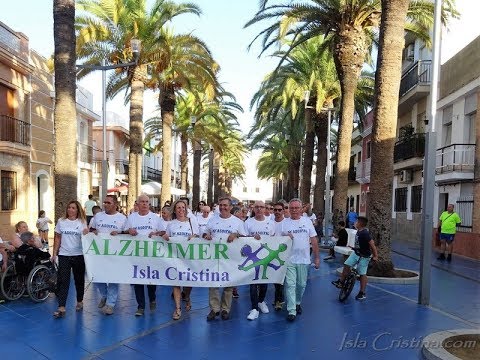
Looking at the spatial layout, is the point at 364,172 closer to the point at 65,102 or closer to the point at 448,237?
the point at 448,237

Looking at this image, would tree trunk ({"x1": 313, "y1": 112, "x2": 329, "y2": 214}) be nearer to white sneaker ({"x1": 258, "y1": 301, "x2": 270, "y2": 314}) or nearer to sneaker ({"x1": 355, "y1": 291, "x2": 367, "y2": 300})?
sneaker ({"x1": 355, "y1": 291, "x2": 367, "y2": 300})

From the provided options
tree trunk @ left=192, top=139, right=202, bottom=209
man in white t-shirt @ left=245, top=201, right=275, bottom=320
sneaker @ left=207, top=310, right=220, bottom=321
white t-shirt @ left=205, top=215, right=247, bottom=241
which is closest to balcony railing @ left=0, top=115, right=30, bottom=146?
tree trunk @ left=192, top=139, right=202, bottom=209

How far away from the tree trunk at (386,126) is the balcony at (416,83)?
11768mm

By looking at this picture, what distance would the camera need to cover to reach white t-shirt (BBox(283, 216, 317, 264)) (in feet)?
24.4

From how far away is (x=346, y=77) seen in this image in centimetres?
1694

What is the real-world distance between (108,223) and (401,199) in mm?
22294

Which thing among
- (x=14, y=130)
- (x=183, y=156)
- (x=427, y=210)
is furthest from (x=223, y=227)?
Answer: (x=183, y=156)

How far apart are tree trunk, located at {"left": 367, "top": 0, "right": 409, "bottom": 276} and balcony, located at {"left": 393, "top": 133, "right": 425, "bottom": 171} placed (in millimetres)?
11032

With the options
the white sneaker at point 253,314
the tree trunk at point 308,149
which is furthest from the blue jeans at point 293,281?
the tree trunk at point 308,149

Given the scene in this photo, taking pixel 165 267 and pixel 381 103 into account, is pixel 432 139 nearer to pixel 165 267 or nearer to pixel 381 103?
pixel 381 103

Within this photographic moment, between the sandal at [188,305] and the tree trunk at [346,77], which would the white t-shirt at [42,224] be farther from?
the tree trunk at [346,77]

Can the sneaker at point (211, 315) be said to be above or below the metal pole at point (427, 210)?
below

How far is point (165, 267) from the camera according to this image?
7586 mm

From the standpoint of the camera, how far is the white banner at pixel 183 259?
7.54 m
